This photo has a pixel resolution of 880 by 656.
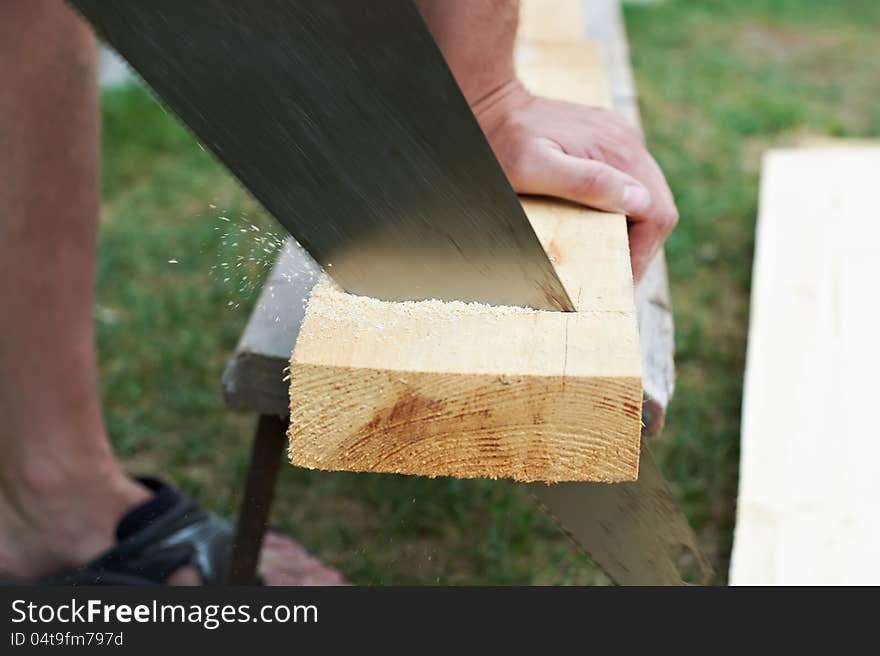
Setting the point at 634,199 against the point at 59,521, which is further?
the point at 59,521

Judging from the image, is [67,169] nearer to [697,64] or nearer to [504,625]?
[504,625]

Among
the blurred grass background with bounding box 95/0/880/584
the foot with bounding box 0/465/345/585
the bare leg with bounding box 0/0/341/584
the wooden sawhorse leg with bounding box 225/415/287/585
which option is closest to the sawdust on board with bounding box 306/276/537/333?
the blurred grass background with bounding box 95/0/880/584

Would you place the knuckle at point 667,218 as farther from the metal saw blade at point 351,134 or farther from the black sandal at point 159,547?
the black sandal at point 159,547

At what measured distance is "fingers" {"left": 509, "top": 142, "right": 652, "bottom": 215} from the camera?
52.9 inches

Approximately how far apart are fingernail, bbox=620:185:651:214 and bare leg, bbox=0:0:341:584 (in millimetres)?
→ 900

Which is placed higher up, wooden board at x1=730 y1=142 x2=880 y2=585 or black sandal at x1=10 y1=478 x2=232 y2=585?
wooden board at x1=730 y1=142 x2=880 y2=585

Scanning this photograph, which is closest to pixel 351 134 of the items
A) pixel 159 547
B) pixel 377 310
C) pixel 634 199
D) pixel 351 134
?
pixel 351 134

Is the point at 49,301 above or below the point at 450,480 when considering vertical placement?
above

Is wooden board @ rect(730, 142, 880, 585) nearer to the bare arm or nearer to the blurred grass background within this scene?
the blurred grass background

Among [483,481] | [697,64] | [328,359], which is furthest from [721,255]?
[328,359]

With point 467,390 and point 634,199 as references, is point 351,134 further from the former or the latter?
point 634,199

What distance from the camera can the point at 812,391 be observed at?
2.01m

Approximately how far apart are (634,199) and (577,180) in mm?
78

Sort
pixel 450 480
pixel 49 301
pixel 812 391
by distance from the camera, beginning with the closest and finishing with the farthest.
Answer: pixel 49 301
pixel 812 391
pixel 450 480
